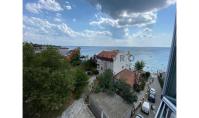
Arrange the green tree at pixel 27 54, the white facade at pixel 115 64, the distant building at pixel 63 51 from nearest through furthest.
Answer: the green tree at pixel 27 54 → the distant building at pixel 63 51 → the white facade at pixel 115 64

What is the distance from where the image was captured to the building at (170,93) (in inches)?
74.3

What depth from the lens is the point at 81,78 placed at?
1986mm

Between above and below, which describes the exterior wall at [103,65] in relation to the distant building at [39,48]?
below

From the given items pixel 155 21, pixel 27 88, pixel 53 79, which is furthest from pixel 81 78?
pixel 155 21

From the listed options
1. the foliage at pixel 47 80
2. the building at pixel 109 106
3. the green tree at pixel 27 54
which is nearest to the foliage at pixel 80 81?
the foliage at pixel 47 80

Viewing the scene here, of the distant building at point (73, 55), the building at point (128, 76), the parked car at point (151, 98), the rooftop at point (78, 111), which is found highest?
the distant building at point (73, 55)

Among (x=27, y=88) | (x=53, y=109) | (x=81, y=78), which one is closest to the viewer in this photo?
(x=27, y=88)

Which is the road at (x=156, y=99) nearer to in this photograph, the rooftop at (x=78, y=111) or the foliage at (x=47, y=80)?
the rooftop at (x=78, y=111)

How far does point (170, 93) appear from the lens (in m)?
2.00

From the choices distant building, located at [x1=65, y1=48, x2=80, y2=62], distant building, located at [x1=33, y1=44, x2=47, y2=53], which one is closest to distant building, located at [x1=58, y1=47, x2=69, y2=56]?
distant building, located at [x1=65, y1=48, x2=80, y2=62]
